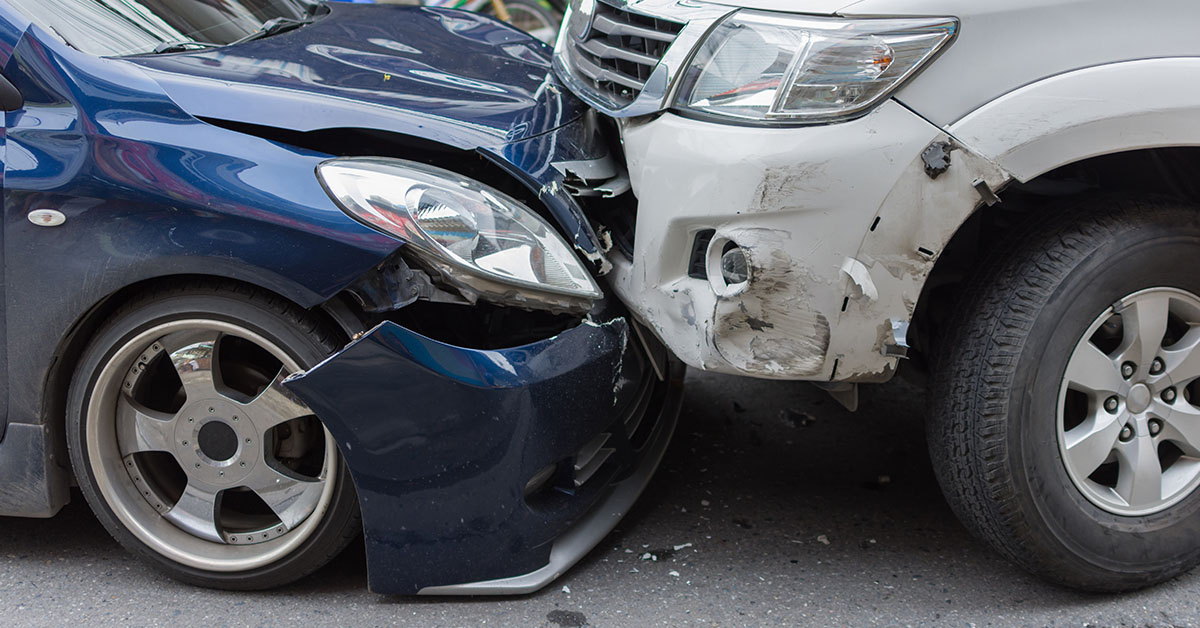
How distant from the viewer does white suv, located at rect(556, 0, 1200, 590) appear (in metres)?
2.05

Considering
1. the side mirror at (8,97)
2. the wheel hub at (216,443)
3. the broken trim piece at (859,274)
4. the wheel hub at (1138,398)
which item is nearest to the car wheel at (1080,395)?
the wheel hub at (1138,398)

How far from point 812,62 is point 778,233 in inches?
13.7

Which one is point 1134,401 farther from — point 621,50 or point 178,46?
point 178,46

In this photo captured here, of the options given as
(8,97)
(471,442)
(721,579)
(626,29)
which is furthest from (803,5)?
(8,97)

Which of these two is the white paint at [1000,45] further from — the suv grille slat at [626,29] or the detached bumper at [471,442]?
the detached bumper at [471,442]

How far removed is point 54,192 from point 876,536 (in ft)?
7.12

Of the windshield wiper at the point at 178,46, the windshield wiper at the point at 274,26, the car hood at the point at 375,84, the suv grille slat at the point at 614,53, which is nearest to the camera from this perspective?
the car hood at the point at 375,84

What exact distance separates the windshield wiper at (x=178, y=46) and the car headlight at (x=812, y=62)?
1.37 m

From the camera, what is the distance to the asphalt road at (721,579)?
2.42 m

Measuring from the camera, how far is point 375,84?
2.52 m

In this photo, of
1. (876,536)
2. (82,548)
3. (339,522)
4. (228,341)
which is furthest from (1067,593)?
(82,548)

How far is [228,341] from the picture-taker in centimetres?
246

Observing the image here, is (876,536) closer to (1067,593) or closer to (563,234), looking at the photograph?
(1067,593)

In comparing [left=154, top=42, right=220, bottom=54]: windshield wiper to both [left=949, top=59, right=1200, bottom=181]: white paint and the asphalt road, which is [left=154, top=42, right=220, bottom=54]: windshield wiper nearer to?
the asphalt road
